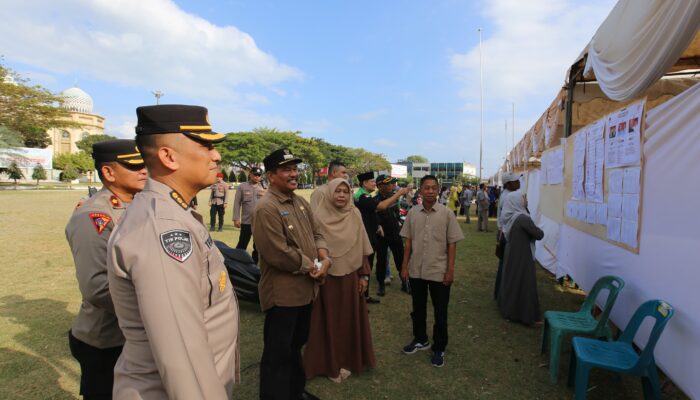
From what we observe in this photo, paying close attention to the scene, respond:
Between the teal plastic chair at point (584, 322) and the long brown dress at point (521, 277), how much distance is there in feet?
3.06

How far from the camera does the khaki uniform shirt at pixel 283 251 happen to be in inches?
97.5

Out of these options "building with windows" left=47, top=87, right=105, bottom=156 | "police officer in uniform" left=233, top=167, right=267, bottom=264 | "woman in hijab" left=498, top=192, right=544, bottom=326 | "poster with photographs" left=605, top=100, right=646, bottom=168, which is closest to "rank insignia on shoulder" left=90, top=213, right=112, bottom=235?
"poster with photographs" left=605, top=100, right=646, bottom=168

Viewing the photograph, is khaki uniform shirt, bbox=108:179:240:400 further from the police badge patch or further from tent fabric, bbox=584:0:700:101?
tent fabric, bbox=584:0:700:101

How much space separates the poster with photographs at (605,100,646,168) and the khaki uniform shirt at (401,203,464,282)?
1.53m

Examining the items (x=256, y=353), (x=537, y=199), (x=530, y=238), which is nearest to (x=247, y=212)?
(x=256, y=353)

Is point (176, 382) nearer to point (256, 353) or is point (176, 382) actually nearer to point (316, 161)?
point (256, 353)

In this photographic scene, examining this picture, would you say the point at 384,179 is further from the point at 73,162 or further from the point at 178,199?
the point at 73,162

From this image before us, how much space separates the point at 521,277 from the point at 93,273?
4.55 meters

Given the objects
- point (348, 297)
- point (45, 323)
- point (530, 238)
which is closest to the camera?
point (348, 297)

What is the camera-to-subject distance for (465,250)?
9.29 meters

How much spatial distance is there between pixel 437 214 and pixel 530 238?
1764 millimetres

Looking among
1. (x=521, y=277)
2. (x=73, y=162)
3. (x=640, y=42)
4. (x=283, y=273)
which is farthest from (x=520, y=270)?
(x=73, y=162)

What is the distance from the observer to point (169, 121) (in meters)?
1.22

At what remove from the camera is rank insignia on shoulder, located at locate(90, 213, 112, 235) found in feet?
5.41
